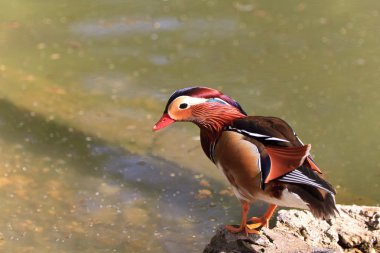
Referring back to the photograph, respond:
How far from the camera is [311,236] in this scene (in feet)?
10.1

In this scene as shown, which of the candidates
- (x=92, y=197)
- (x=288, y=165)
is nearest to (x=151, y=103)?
(x=92, y=197)

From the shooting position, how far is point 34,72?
17.4 ft

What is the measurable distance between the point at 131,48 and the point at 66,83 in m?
0.64

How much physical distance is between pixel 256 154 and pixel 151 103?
7.69ft

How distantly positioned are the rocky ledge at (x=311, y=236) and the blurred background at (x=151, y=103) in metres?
0.82

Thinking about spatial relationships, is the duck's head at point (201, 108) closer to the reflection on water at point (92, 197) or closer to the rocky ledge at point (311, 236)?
the rocky ledge at point (311, 236)

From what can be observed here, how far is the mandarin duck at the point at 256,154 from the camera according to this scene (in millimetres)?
2596

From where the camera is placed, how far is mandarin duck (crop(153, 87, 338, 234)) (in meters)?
2.60

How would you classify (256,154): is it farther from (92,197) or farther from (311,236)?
(92,197)

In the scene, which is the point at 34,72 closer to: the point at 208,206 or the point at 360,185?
the point at 208,206

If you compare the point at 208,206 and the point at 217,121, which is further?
the point at 208,206

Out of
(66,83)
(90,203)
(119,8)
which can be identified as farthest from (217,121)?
(119,8)

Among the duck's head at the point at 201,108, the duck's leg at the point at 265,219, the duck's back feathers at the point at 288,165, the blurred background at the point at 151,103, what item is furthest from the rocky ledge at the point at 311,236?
the blurred background at the point at 151,103

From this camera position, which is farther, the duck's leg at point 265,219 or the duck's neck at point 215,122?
the duck's leg at point 265,219
